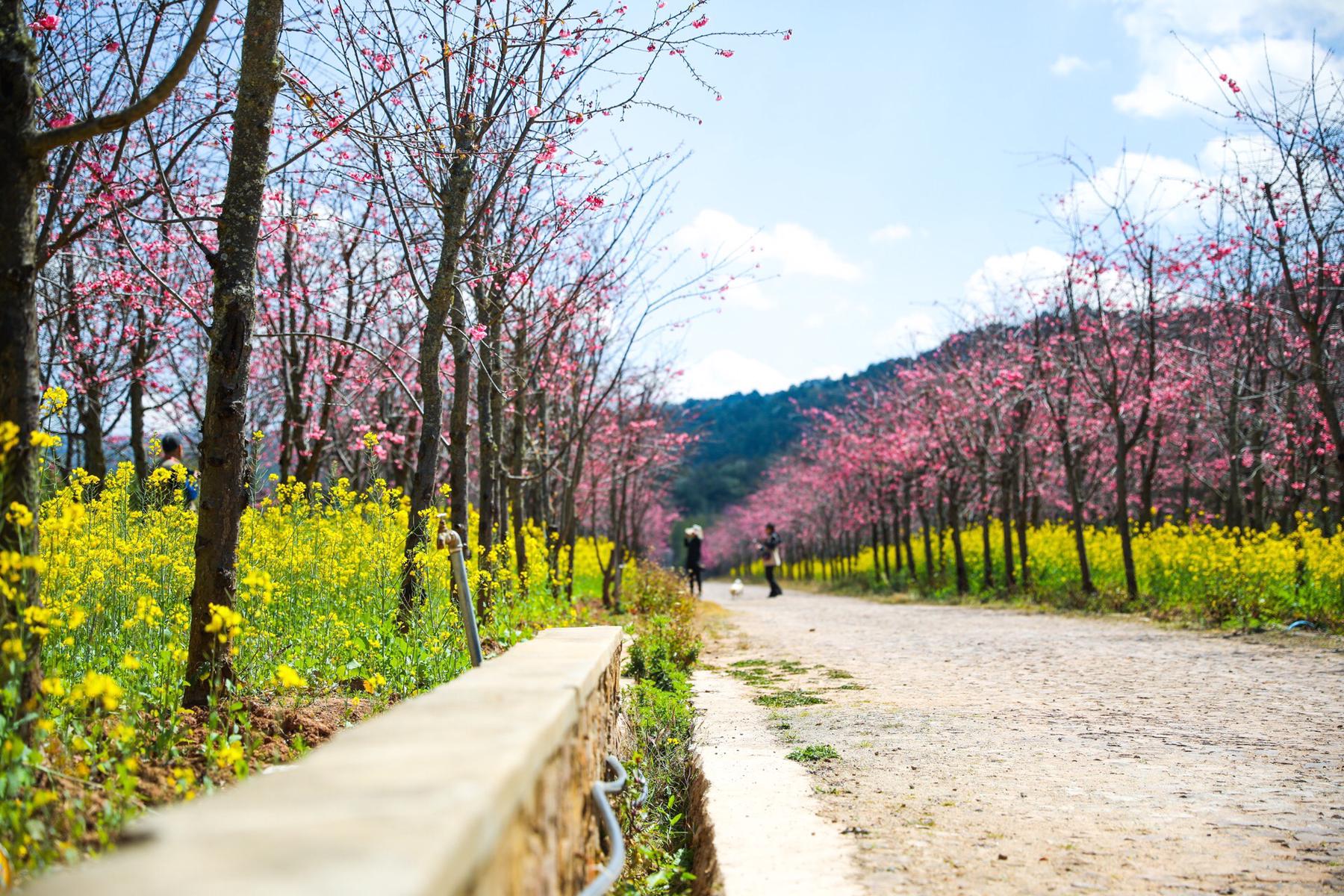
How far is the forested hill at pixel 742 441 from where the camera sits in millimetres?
91875

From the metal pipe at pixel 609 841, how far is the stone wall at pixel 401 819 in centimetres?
11

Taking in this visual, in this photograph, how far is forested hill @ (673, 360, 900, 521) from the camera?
9188 centimetres

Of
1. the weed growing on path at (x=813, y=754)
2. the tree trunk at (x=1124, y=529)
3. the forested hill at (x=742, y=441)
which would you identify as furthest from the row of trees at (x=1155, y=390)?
the forested hill at (x=742, y=441)

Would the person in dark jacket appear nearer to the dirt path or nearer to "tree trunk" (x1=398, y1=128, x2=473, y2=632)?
the dirt path

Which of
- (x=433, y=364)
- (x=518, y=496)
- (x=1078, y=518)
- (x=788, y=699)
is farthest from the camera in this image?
(x=1078, y=518)

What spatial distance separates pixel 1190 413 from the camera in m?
17.9

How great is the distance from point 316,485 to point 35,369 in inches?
167

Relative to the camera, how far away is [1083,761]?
4.48 meters

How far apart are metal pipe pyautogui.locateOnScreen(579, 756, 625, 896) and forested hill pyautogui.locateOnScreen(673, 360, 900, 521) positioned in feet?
245

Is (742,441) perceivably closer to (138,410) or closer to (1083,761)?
(138,410)

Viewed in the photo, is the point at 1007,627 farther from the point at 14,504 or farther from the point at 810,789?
the point at 14,504

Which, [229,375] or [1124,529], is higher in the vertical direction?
[229,375]

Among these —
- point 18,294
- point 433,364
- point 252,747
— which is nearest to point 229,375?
point 18,294

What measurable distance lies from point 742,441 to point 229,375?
10659cm
